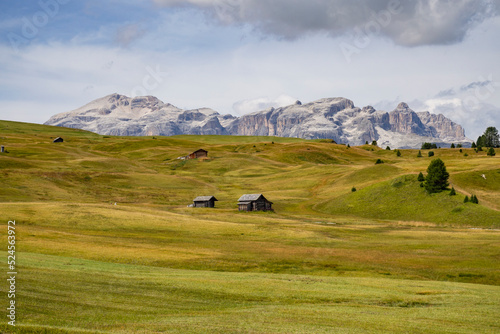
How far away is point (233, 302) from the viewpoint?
29266mm

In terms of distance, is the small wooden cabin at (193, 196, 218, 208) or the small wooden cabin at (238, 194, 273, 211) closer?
the small wooden cabin at (238, 194, 273, 211)

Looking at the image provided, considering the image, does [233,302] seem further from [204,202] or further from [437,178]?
[204,202]

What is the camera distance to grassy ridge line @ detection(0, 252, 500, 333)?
866 inches

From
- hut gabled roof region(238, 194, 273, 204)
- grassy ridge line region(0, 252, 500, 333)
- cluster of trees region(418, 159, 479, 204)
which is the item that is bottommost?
hut gabled roof region(238, 194, 273, 204)

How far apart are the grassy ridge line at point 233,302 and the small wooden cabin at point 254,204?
75014 mm

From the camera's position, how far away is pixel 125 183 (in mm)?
147125

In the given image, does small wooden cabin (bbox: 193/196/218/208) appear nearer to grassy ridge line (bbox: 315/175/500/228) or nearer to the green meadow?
the green meadow

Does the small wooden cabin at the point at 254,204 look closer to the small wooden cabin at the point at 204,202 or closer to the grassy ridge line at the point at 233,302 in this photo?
the small wooden cabin at the point at 204,202

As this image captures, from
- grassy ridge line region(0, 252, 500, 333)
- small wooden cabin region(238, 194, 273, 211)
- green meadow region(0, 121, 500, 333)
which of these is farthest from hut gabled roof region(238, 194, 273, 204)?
grassy ridge line region(0, 252, 500, 333)

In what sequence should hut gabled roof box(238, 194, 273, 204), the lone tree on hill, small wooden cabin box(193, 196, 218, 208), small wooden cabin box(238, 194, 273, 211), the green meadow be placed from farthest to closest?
1. small wooden cabin box(193, 196, 218, 208)
2. hut gabled roof box(238, 194, 273, 204)
3. small wooden cabin box(238, 194, 273, 211)
4. the lone tree on hill
5. the green meadow

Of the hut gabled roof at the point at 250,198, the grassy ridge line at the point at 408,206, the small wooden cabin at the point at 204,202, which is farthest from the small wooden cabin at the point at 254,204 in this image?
the grassy ridge line at the point at 408,206

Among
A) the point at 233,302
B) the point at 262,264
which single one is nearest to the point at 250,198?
the point at 262,264

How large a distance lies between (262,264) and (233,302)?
1884cm

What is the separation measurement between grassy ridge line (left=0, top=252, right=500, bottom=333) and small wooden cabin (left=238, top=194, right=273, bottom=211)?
7501 centimetres
